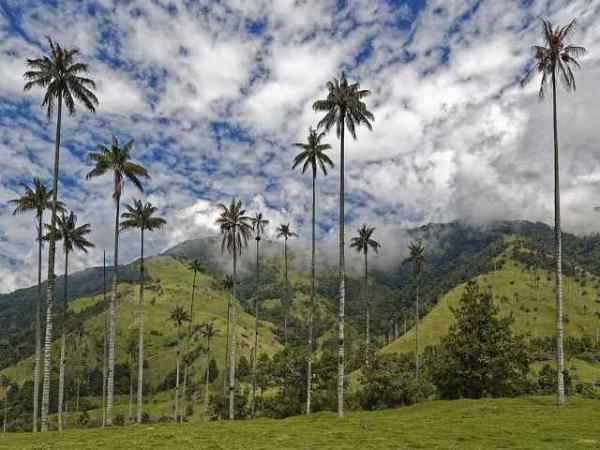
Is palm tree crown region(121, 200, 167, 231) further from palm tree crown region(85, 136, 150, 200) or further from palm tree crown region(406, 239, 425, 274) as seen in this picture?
palm tree crown region(406, 239, 425, 274)

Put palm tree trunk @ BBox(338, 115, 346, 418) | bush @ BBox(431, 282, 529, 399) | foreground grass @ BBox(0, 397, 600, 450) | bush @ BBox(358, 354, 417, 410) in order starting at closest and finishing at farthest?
foreground grass @ BBox(0, 397, 600, 450) → palm tree trunk @ BBox(338, 115, 346, 418) → bush @ BBox(431, 282, 529, 399) → bush @ BBox(358, 354, 417, 410)

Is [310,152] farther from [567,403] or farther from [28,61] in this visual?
[567,403]

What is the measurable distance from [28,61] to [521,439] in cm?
4593

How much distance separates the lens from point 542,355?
160875 millimetres

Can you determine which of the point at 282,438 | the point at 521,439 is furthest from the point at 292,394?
the point at 521,439

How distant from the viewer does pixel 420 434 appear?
1255 inches

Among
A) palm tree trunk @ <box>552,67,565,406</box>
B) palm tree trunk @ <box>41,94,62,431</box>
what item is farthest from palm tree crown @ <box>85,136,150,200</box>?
palm tree trunk @ <box>552,67,565,406</box>

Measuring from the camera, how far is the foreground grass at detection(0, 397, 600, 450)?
27797 millimetres

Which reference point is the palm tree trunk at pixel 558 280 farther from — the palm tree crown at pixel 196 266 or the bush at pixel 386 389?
the palm tree crown at pixel 196 266

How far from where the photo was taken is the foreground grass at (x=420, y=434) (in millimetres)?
27797

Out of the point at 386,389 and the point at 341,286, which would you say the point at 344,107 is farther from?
the point at 386,389

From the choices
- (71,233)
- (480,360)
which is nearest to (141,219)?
(71,233)

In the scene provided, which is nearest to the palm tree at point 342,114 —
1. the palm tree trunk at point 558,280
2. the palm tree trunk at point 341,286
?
the palm tree trunk at point 341,286

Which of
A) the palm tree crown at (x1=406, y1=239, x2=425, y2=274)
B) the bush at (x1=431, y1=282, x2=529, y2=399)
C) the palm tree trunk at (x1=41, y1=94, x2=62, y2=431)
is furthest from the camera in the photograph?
the palm tree crown at (x1=406, y1=239, x2=425, y2=274)
